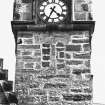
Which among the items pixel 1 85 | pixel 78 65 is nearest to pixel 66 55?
pixel 78 65

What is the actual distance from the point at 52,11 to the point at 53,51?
43.4 inches

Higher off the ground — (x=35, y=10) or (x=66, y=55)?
(x=35, y=10)

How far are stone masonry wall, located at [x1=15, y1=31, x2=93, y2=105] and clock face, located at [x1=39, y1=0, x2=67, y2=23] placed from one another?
1.35 feet

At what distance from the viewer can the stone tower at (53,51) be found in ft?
47.7

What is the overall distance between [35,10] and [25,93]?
2306 millimetres

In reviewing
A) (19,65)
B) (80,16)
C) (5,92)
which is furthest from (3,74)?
(80,16)

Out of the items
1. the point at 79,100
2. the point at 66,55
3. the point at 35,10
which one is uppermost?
the point at 35,10

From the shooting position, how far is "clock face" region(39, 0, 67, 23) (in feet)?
49.5

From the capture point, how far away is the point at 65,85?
1459cm

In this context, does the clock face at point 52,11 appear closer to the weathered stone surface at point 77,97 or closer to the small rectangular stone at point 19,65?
the small rectangular stone at point 19,65

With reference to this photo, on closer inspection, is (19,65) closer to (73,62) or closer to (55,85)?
(55,85)

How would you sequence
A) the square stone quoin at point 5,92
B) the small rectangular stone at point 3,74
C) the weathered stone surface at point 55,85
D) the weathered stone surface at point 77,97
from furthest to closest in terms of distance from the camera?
the weathered stone surface at point 55,85
the weathered stone surface at point 77,97
the small rectangular stone at point 3,74
the square stone quoin at point 5,92

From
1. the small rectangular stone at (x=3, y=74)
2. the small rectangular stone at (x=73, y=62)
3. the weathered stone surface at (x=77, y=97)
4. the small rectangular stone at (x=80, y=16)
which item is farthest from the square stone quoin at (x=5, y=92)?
the small rectangular stone at (x=80, y=16)

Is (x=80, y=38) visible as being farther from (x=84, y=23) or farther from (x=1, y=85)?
(x=1, y=85)
